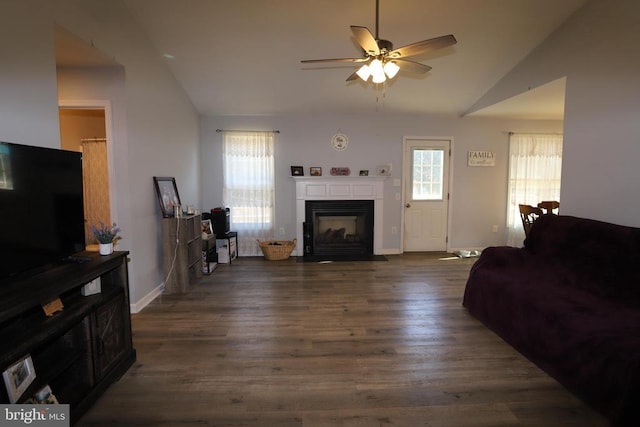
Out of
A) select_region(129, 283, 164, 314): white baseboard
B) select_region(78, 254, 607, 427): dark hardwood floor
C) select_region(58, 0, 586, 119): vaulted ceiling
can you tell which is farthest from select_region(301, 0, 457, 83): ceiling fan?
select_region(129, 283, 164, 314): white baseboard

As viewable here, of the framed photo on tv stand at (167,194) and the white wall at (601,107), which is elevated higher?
the white wall at (601,107)

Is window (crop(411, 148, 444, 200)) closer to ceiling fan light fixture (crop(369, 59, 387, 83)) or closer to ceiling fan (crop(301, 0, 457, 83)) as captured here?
ceiling fan (crop(301, 0, 457, 83))

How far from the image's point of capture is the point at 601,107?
3.03 metres

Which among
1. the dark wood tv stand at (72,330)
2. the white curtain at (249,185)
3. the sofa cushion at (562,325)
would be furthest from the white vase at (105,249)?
the white curtain at (249,185)

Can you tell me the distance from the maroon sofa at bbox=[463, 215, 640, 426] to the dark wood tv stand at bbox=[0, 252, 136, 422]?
2900mm

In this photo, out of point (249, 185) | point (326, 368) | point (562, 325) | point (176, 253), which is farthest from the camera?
point (249, 185)

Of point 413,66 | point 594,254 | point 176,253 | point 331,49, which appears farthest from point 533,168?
point 176,253

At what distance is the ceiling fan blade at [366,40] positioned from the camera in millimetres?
2189

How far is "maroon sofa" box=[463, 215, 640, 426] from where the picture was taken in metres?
1.78

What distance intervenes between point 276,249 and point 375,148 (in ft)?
8.13

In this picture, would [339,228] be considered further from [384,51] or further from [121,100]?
[121,100]

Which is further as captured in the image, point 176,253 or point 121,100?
point 176,253

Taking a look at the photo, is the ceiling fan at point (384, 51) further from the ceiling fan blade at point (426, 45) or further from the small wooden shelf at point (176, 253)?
the small wooden shelf at point (176, 253)

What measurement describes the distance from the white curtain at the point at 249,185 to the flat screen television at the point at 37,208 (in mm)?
3453
